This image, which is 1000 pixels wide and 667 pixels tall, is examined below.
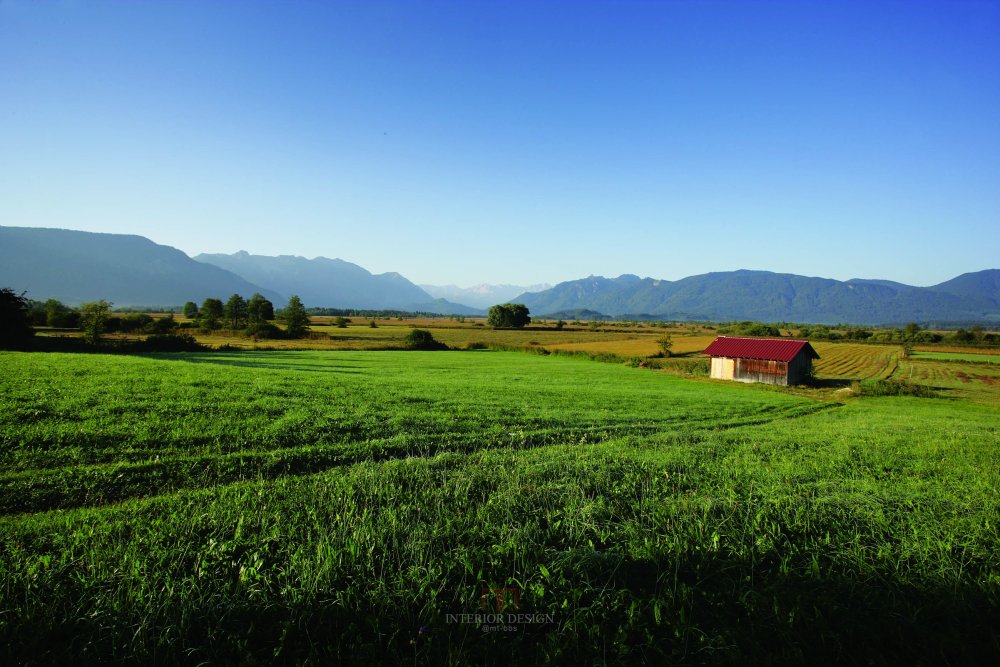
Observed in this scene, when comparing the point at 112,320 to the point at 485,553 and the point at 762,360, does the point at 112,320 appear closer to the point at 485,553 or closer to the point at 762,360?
the point at 485,553

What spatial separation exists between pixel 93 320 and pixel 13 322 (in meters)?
11.7

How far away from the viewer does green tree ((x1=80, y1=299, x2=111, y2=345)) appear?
62469mm

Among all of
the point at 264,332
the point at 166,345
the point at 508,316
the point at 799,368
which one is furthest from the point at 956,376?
the point at 264,332

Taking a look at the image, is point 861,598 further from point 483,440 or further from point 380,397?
point 380,397

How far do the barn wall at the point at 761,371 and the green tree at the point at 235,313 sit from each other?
108m

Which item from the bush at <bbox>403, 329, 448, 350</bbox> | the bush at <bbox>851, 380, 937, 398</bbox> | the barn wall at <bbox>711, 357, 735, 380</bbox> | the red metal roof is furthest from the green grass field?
the bush at <bbox>403, 329, 448, 350</bbox>

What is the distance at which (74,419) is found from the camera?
42.4 feet

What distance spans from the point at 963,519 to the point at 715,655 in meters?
5.68

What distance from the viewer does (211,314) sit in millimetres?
114750

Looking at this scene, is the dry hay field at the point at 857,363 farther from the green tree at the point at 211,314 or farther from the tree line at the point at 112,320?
the green tree at the point at 211,314

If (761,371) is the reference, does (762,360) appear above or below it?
above

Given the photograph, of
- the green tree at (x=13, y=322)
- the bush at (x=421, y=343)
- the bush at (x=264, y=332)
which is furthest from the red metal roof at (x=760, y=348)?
the green tree at (x=13, y=322)

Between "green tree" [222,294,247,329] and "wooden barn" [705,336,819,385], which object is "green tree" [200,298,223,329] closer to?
"green tree" [222,294,247,329]

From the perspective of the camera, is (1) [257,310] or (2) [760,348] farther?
(1) [257,310]
